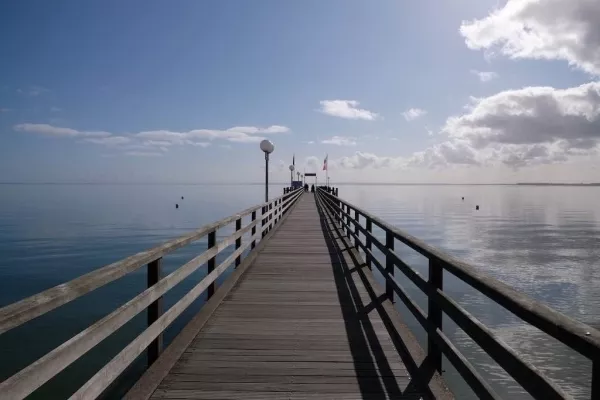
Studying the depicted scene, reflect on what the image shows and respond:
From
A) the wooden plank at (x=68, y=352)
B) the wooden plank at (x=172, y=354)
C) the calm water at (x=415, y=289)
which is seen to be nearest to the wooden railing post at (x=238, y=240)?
the wooden plank at (x=172, y=354)

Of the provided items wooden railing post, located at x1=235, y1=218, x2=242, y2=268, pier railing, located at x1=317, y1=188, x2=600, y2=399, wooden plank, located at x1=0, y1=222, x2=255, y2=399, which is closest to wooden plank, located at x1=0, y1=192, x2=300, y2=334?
wooden plank, located at x1=0, y1=222, x2=255, y2=399

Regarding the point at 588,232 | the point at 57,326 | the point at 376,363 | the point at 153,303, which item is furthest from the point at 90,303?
the point at 588,232

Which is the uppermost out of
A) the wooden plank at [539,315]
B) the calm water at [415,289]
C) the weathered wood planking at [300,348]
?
the wooden plank at [539,315]

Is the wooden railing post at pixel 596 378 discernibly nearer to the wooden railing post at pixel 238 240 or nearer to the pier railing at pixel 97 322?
the pier railing at pixel 97 322

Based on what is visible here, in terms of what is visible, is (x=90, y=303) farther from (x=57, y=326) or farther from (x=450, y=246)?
(x=450, y=246)

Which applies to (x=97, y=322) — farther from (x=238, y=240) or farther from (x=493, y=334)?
(x=238, y=240)

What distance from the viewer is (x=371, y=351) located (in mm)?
4211

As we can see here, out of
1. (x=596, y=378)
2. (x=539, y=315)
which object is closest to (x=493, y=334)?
(x=539, y=315)

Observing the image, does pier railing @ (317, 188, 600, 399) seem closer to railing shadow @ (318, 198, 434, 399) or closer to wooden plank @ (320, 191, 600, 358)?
wooden plank @ (320, 191, 600, 358)

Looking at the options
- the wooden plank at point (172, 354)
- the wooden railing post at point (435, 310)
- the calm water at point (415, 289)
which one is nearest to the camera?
the wooden plank at point (172, 354)

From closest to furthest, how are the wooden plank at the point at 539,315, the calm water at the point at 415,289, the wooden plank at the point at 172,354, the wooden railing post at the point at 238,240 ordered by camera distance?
the wooden plank at the point at 539,315 → the wooden plank at the point at 172,354 → the calm water at the point at 415,289 → the wooden railing post at the point at 238,240

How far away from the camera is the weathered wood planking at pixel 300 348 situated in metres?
3.41

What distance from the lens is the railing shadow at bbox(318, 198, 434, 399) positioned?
3.42 metres

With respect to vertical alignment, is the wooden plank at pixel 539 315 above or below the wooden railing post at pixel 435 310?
above
